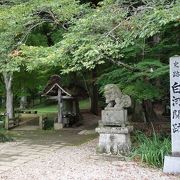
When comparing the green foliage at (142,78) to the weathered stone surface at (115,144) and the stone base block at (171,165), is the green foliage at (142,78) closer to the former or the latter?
the weathered stone surface at (115,144)

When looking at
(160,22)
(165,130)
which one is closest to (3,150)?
(165,130)

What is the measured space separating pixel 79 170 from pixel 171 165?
2.05m

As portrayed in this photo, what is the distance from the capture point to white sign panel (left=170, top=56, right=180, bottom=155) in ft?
25.9

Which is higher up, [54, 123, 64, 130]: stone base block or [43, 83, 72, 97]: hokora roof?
[43, 83, 72, 97]: hokora roof

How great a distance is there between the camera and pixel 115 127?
973 cm

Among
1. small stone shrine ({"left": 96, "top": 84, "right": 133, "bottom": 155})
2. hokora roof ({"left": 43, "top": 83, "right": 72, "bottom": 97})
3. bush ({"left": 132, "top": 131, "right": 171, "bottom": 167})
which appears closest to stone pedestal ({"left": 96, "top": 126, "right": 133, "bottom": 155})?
small stone shrine ({"left": 96, "top": 84, "right": 133, "bottom": 155})

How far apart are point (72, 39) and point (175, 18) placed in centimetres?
244

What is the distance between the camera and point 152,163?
846cm

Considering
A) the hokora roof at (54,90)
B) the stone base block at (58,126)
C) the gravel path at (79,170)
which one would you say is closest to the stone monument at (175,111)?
the gravel path at (79,170)

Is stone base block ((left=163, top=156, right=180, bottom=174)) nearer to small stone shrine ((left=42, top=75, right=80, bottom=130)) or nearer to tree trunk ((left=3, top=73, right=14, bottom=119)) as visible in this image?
small stone shrine ((left=42, top=75, right=80, bottom=130))

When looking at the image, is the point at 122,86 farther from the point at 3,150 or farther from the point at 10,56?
the point at 3,150

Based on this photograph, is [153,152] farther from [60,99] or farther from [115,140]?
[60,99]

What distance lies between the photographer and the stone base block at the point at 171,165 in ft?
25.4

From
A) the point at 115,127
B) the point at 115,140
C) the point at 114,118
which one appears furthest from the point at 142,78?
the point at 115,140
